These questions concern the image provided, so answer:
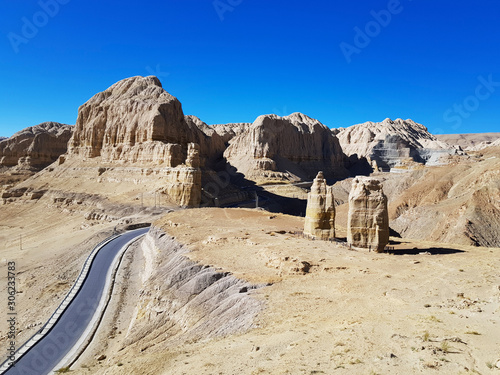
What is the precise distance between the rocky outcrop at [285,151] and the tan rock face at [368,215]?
241 feet

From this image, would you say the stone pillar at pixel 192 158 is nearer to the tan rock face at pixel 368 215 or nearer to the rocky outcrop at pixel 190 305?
the rocky outcrop at pixel 190 305

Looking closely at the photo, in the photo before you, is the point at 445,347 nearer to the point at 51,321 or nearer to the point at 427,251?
the point at 427,251

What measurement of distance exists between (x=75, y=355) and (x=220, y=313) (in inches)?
344

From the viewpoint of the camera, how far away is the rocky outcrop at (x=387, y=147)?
128 m

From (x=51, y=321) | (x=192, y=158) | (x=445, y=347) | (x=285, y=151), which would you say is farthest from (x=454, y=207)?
(x=285, y=151)

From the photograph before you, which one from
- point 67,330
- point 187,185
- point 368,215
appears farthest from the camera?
point 187,185

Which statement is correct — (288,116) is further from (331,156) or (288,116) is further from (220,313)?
(220,313)

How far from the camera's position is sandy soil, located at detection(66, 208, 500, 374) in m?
8.13

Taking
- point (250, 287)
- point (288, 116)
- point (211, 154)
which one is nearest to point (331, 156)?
point (288, 116)

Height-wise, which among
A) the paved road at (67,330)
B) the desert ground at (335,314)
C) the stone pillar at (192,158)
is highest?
the stone pillar at (192,158)

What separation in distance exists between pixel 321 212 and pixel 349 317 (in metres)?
15.3

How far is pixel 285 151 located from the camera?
117750mm

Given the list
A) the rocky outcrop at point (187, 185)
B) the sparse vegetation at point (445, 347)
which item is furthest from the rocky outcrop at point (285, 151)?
the sparse vegetation at point (445, 347)

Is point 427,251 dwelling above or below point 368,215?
below
